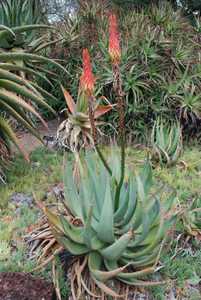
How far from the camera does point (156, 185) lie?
5.29 metres

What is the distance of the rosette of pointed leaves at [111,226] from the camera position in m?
3.42

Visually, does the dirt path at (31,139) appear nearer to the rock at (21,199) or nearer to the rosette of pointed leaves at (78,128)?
the rosette of pointed leaves at (78,128)

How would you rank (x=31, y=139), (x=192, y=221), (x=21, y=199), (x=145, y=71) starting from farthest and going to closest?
(x=145, y=71) < (x=31, y=139) < (x=21, y=199) < (x=192, y=221)

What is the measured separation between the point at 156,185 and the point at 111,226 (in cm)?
195

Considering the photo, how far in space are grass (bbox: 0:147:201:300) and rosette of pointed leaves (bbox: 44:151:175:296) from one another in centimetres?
41

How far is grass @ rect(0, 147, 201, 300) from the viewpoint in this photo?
395 centimetres

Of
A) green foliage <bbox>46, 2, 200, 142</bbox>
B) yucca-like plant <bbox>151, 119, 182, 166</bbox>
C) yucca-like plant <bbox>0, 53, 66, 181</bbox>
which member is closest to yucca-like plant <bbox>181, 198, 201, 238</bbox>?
yucca-like plant <bbox>151, 119, 182, 166</bbox>

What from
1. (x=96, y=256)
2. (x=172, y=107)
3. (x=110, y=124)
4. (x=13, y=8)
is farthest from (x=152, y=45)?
(x=96, y=256)

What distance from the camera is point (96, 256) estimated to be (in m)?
3.59

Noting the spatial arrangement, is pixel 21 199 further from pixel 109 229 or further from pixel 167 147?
pixel 167 147

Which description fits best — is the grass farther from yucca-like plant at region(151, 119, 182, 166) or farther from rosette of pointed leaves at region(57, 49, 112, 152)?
rosette of pointed leaves at region(57, 49, 112, 152)

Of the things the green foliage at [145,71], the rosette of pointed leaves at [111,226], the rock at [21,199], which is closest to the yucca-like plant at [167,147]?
the green foliage at [145,71]

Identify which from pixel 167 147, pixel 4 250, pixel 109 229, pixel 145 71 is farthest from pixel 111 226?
pixel 145 71

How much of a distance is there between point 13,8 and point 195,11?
6306mm
